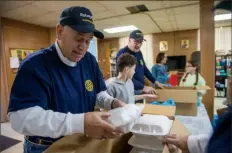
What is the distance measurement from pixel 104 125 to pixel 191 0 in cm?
321

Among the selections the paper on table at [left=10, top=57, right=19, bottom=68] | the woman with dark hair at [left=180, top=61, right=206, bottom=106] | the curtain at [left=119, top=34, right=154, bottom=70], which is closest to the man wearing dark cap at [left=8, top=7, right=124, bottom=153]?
the woman with dark hair at [left=180, top=61, right=206, bottom=106]

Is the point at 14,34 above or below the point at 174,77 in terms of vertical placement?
above

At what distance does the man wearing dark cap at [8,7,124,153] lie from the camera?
0.64 metres

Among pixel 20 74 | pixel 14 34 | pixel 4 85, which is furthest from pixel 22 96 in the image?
pixel 14 34

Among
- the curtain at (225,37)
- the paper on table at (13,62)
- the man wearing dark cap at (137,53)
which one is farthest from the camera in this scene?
the paper on table at (13,62)

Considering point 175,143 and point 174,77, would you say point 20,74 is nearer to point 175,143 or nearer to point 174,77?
point 175,143

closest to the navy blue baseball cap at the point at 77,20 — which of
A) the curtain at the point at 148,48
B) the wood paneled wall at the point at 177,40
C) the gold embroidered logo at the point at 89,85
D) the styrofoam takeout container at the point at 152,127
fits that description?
the gold embroidered logo at the point at 89,85

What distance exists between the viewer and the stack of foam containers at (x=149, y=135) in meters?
0.83

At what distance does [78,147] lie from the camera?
0.69m

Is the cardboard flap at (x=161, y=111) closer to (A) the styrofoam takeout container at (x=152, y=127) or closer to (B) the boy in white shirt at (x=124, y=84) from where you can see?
(A) the styrofoam takeout container at (x=152, y=127)

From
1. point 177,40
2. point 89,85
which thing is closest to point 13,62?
point 89,85

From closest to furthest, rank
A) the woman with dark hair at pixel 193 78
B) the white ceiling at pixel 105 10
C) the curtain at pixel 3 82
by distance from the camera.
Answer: the woman with dark hair at pixel 193 78 < the white ceiling at pixel 105 10 < the curtain at pixel 3 82

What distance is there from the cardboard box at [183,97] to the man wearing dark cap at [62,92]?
115 centimetres

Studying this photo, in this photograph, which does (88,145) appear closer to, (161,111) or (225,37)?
(161,111)
